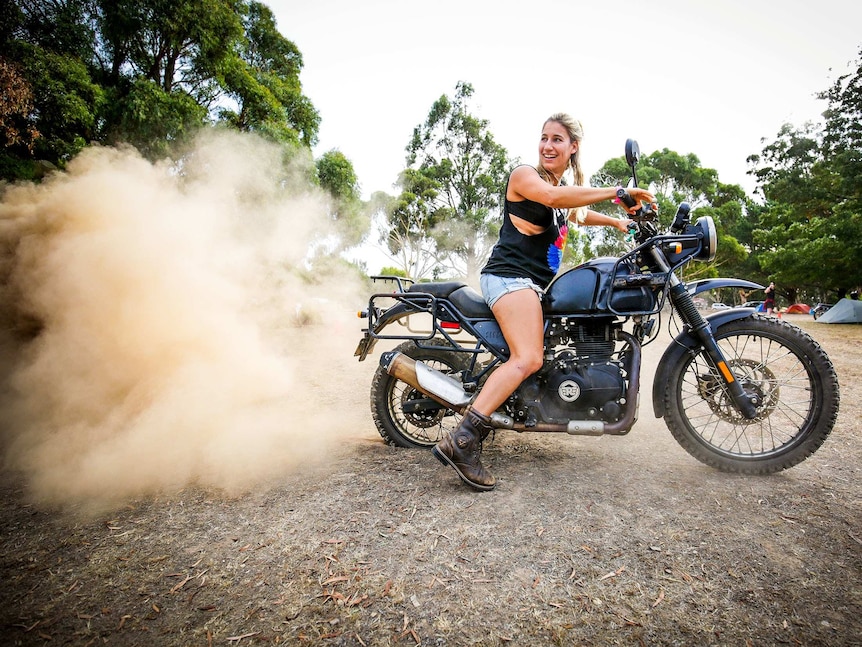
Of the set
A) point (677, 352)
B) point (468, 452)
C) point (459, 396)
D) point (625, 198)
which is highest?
point (625, 198)

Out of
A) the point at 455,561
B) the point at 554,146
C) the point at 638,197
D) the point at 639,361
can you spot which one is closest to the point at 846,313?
the point at 639,361

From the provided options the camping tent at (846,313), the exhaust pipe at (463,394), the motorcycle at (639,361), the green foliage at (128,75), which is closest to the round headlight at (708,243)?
the motorcycle at (639,361)

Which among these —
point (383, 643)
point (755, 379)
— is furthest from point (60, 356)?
point (755, 379)

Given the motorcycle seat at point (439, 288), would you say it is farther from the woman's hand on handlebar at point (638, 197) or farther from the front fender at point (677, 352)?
the front fender at point (677, 352)

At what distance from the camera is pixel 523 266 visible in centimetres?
288

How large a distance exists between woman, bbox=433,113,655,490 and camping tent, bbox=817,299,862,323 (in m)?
19.1

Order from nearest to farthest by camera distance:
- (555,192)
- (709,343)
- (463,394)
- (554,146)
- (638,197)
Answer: (555,192) < (638,197) < (709,343) < (554,146) < (463,394)

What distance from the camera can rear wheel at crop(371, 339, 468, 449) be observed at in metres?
3.37

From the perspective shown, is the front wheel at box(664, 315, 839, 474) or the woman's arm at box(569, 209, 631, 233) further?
the woman's arm at box(569, 209, 631, 233)

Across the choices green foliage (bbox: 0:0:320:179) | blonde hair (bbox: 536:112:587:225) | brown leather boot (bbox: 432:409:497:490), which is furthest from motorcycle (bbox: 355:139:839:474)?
green foliage (bbox: 0:0:320:179)

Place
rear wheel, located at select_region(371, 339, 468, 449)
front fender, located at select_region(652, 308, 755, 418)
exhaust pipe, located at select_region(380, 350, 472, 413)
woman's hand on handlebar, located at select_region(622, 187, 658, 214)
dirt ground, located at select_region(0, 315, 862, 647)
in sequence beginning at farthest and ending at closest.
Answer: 1. rear wheel, located at select_region(371, 339, 468, 449)
2. exhaust pipe, located at select_region(380, 350, 472, 413)
3. front fender, located at select_region(652, 308, 755, 418)
4. woman's hand on handlebar, located at select_region(622, 187, 658, 214)
5. dirt ground, located at select_region(0, 315, 862, 647)

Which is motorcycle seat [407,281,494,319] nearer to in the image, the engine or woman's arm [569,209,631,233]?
the engine

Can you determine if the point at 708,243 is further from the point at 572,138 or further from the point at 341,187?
the point at 341,187

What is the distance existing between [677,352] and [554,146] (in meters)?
1.66
